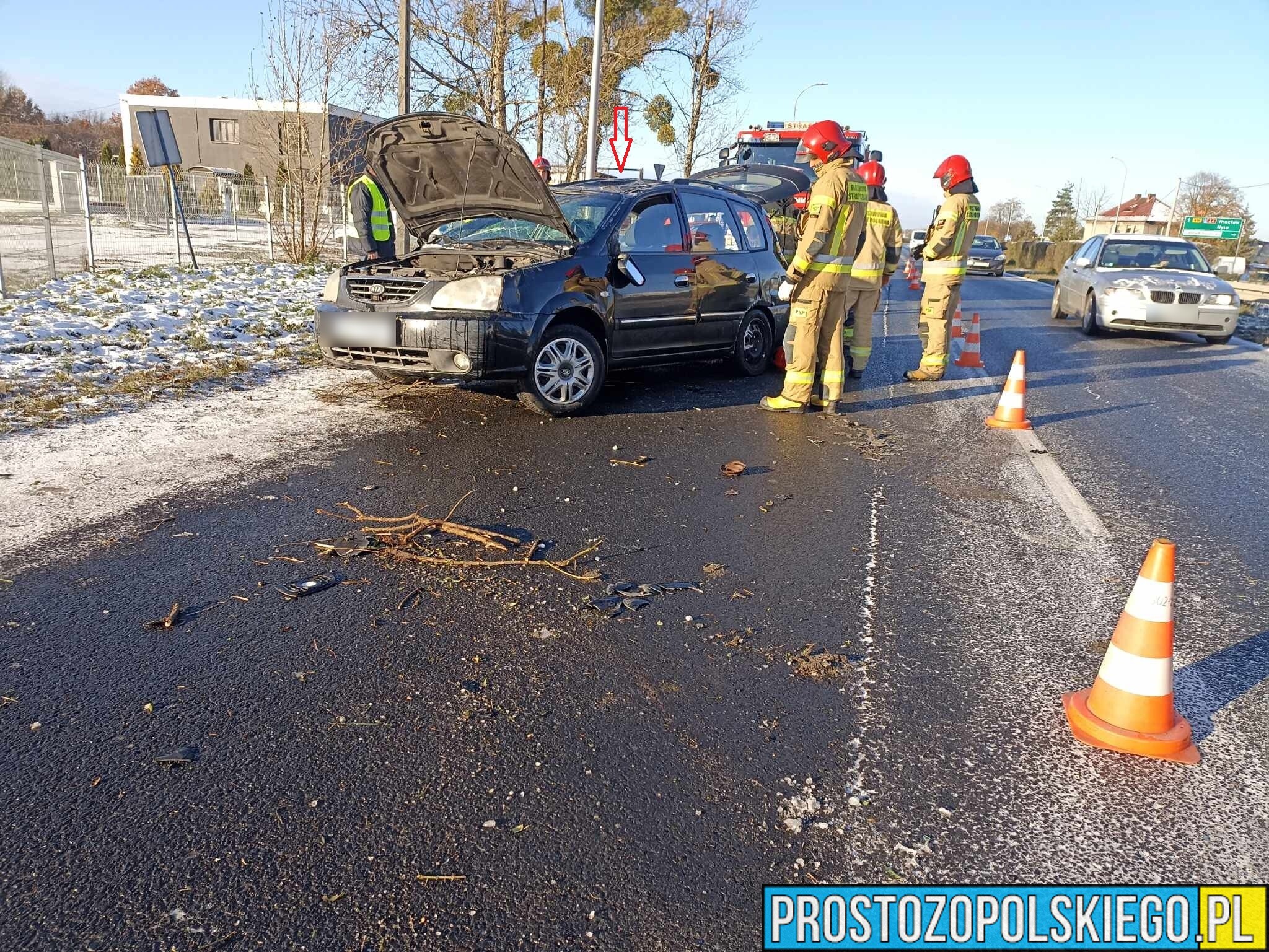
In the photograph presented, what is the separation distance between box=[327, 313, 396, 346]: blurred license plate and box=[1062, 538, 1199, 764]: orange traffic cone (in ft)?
16.6

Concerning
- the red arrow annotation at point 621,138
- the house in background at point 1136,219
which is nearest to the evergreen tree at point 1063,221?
the house in background at point 1136,219

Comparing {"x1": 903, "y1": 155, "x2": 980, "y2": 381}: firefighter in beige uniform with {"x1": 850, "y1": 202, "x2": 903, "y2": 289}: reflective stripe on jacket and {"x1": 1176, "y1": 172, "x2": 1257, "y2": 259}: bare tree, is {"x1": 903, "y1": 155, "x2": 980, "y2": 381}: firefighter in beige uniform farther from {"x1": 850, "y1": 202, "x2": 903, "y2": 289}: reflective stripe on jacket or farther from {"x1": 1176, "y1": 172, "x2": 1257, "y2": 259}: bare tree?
{"x1": 1176, "y1": 172, "x2": 1257, "y2": 259}: bare tree

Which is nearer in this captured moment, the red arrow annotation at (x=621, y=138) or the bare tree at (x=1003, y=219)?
the red arrow annotation at (x=621, y=138)

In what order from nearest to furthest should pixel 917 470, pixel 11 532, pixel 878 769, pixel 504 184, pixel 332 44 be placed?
pixel 878 769
pixel 11 532
pixel 917 470
pixel 504 184
pixel 332 44

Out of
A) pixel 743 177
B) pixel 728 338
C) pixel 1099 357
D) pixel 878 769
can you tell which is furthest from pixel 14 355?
pixel 743 177

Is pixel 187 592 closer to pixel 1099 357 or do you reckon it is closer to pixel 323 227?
pixel 1099 357

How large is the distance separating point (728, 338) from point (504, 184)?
2.55 meters

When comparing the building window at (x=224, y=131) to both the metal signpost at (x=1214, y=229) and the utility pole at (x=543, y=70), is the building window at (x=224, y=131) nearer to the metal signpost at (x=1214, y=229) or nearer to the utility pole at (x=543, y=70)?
the utility pole at (x=543, y=70)

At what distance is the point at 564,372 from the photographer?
6.97 metres

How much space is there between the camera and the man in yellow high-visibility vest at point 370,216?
8.68 m

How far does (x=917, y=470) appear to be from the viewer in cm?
605

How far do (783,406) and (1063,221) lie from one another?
81.1m

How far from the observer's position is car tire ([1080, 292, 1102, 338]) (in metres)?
13.8

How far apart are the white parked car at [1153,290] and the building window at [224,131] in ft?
181
